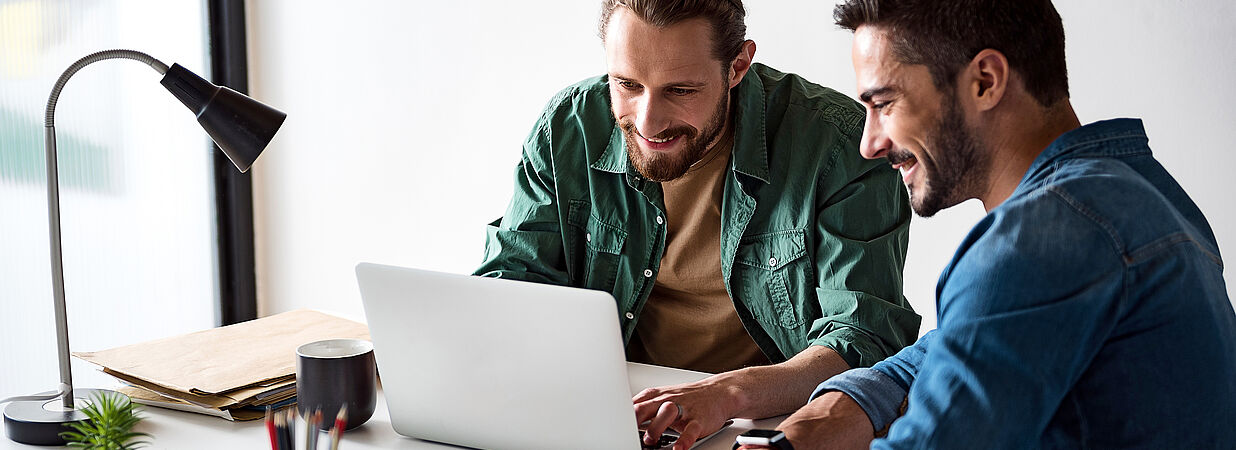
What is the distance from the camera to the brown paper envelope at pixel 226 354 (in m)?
1.31

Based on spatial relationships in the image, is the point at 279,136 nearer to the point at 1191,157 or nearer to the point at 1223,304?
the point at 1191,157

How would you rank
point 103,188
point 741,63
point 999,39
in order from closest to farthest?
point 999,39
point 741,63
point 103,188

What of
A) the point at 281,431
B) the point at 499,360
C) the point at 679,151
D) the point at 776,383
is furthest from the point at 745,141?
the point at 281,431

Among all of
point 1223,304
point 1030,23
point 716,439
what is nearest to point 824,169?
point 716,439

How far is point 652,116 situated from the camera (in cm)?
156

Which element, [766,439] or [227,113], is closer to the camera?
[766,439]

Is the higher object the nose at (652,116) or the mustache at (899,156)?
the nose at (652,116)

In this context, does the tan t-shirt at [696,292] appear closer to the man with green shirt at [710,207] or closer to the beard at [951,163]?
the man with green shirt at [710,207]

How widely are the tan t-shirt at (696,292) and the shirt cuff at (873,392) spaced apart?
49 cm

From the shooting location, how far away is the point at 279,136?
3127 mm

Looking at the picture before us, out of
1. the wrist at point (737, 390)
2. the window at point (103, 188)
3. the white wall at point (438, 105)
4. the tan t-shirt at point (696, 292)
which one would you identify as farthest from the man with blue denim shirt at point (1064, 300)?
the window at point (103, 188)

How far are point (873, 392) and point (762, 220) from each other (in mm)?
500

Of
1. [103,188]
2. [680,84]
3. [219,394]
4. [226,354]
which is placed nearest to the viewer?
[219,394]

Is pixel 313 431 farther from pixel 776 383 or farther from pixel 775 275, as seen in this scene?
pixel 775 275
